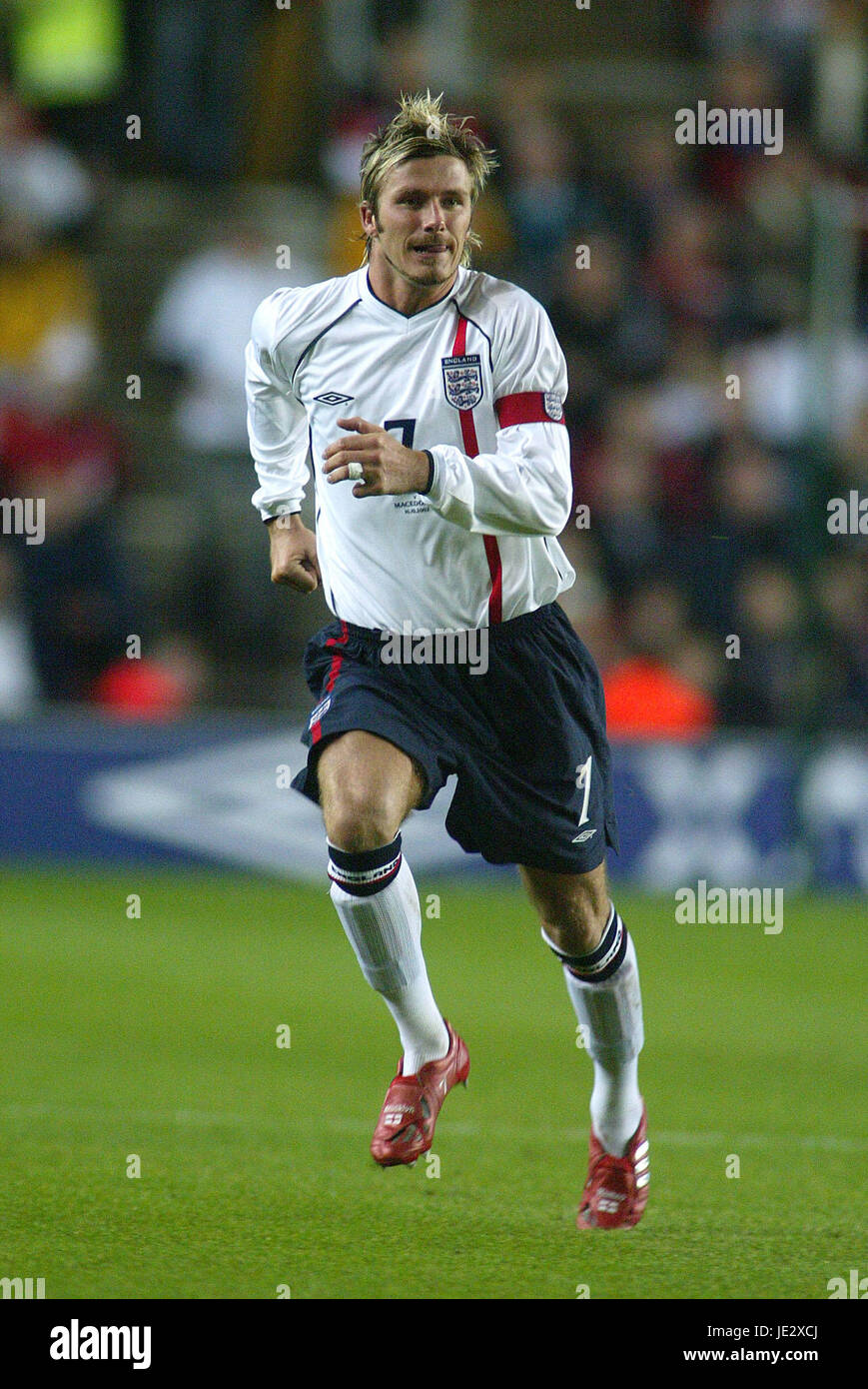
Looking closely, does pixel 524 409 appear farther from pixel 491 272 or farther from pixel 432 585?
pixel 491 272

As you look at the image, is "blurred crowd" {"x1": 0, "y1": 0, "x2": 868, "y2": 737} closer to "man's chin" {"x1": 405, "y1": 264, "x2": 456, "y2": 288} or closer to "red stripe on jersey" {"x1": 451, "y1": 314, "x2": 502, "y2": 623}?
"red stripe on jersey" {"x1": 451, "y1": 314, "x2": 502, "y2": 623}

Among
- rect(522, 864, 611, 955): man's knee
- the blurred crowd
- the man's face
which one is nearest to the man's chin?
the man's face

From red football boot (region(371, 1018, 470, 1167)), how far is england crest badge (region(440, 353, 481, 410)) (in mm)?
1467

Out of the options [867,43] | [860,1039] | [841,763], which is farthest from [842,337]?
[860,1039]

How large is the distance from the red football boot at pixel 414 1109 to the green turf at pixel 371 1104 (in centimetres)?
25

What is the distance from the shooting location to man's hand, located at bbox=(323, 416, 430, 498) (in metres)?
4.46

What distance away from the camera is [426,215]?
474 cm

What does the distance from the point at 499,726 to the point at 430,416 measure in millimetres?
749

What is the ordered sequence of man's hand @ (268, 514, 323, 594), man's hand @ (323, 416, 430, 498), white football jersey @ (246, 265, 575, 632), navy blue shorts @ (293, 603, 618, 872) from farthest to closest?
man's hand @ (268, 514, 323, 594)
navy blue shorts @ (293, 603, 618, 872)
white football jersey @ (246, 265, 575, 632)
man's hand @ (323, 416, 430, 498)

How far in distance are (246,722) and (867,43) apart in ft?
21.6

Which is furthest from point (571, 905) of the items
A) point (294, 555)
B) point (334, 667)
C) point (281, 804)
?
point (281, 804)
